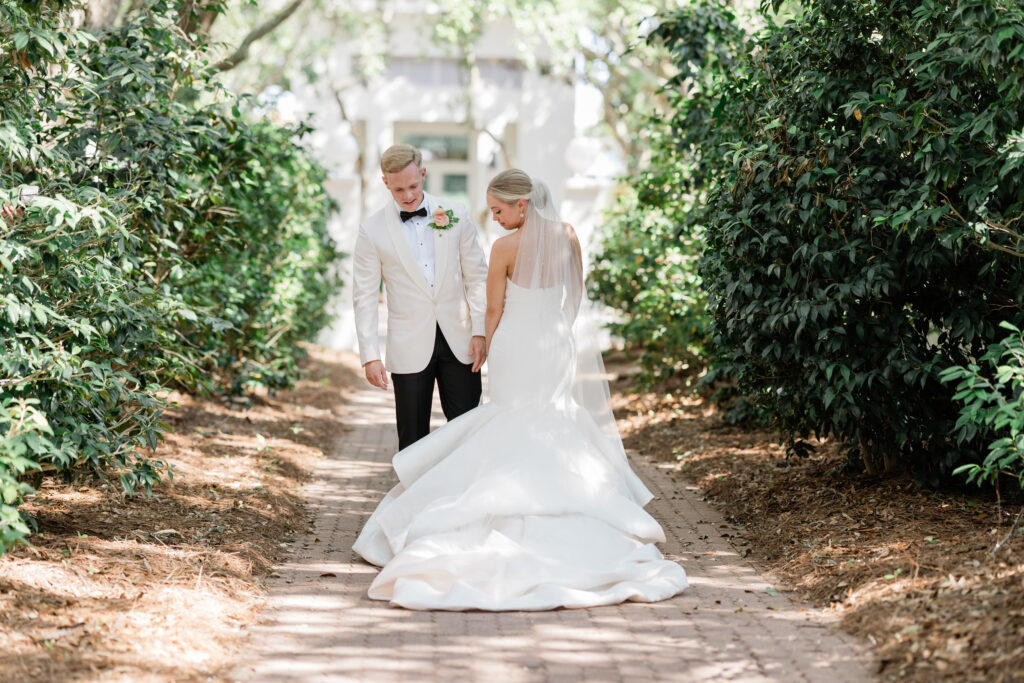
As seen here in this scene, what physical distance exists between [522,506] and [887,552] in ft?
6.40

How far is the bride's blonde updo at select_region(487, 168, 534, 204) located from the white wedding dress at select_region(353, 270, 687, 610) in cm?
53

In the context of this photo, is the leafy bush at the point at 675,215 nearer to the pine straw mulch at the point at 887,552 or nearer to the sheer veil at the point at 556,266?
the pine straw mulch at the point at 887,552

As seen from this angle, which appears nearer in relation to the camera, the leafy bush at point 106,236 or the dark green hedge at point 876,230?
the leafy bush at point 106,236

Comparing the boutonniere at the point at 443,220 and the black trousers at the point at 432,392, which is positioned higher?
the boutonniere at the point at 443,220

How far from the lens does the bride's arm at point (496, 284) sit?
246 inches

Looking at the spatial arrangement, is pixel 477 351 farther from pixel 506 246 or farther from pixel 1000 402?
pixel 1000 402

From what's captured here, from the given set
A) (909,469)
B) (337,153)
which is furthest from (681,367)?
(337,153)

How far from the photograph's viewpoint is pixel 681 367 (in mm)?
12336

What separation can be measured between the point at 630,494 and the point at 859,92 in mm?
2731

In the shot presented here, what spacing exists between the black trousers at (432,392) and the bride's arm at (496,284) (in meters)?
0.31

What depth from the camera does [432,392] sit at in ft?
22.1

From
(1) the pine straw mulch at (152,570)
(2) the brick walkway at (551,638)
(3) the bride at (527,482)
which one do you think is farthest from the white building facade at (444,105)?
(2) the brick walkway at (551,638)

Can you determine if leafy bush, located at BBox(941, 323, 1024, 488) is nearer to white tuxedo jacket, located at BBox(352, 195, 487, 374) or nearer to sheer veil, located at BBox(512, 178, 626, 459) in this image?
sheer veil, located at BBox(512, 178, 626, 459)

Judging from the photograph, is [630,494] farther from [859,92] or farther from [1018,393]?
[859,92]
